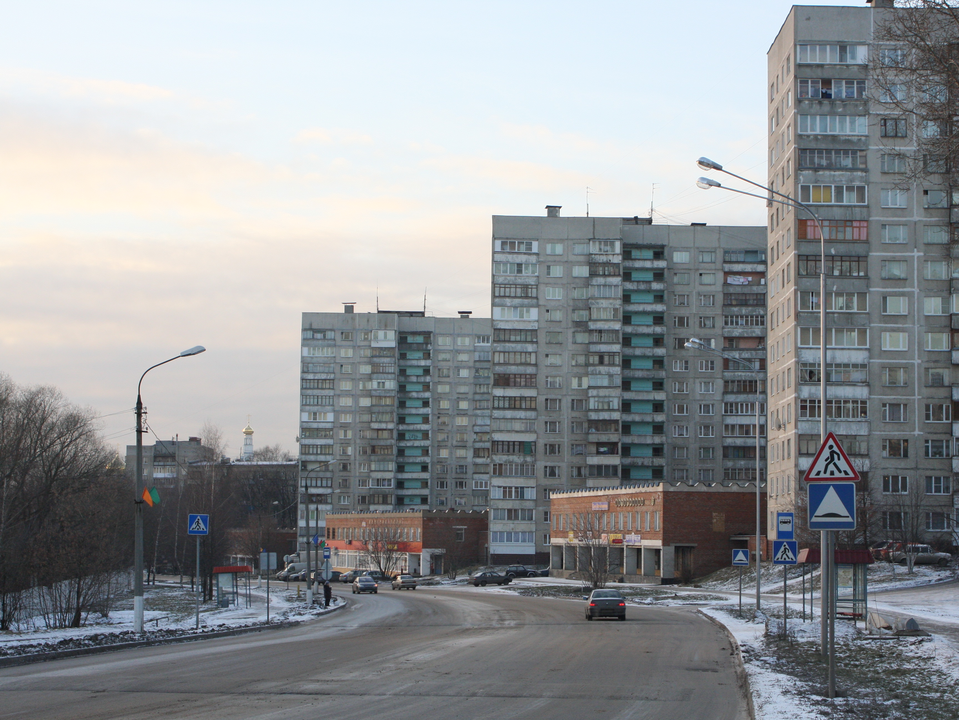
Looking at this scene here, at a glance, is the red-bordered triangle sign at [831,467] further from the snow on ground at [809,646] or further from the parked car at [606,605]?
the parked car at [606,605]

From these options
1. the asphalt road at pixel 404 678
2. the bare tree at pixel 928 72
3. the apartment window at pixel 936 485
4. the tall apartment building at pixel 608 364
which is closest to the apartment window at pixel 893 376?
the apartment window at pixel 936 485

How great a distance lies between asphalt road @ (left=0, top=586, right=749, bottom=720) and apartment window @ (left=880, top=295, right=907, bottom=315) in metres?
47.3

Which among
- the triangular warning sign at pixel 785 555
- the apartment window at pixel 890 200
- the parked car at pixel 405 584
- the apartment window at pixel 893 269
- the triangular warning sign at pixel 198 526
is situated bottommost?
the parked car at pixel 405 584

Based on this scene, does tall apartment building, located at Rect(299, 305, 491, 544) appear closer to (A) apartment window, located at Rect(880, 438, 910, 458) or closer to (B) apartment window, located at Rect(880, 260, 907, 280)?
(A) apartment window, located at Rect(880, 438, 910, 458)

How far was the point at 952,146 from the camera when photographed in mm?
12633

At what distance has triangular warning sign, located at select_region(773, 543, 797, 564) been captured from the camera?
95.6 feet

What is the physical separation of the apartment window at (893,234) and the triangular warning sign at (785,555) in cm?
5115

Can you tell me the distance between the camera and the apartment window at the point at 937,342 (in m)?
74.6

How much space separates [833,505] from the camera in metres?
13.4

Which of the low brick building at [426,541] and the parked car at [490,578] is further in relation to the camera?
the low brick building at [426,541]

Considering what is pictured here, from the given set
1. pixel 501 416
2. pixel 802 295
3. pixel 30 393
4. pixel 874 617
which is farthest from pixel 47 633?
pixel 501 416

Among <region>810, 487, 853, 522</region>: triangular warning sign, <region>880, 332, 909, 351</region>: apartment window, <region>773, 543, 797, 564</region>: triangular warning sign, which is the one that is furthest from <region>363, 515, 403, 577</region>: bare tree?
<region>810, 487, 853, 522</region>: triangular warning sign

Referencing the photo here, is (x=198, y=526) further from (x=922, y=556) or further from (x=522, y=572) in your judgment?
(x=522, y=572)

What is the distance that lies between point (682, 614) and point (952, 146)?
33241 mm
